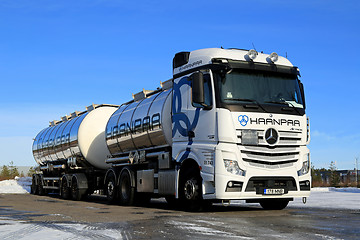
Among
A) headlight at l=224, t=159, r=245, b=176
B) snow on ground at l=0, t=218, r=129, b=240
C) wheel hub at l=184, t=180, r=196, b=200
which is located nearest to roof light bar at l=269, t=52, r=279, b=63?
headlight at l=224, t=159, r=245, b=176

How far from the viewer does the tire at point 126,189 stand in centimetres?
1512

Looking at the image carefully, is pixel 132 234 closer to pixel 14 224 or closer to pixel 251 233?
pixel 251 233

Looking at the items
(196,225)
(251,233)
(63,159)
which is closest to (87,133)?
(63,159)

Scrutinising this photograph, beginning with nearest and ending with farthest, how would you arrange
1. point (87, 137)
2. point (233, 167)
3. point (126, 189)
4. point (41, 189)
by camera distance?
point (233, 167) → point (126, 189) → point (87, 137) → point (41, 189)

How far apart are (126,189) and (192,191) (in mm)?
4587

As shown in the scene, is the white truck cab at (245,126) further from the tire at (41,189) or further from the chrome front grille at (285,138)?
the tire at (41,189)

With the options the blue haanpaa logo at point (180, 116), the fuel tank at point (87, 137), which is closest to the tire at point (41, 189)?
the fuel tank at point (87, 137)

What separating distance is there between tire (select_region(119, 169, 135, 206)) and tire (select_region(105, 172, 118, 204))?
0.43m

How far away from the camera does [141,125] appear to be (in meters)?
14.8

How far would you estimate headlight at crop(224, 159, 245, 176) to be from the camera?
1086 centimetres

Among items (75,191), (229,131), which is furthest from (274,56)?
(75,191)

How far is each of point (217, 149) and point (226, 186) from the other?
851mm

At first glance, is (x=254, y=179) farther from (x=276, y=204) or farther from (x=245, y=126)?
(x=276, y=204)

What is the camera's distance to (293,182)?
38.1 ft
